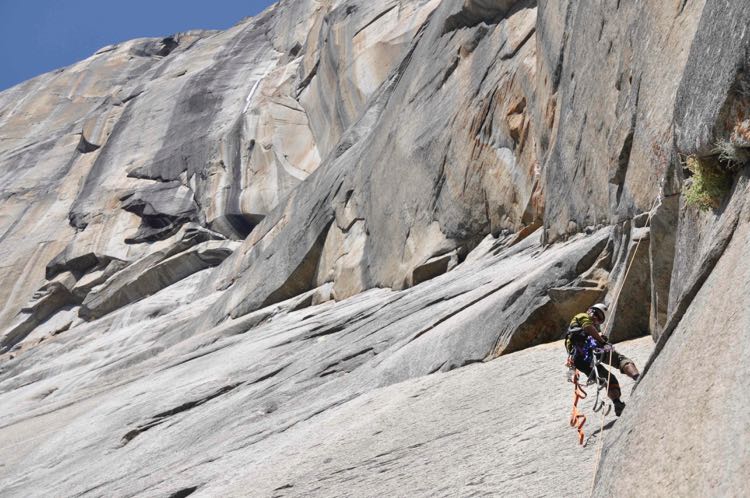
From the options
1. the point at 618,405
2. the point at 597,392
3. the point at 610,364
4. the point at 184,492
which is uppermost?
the point at 610,364

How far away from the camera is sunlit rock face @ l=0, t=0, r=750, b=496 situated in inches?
290

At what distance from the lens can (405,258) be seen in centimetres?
2175

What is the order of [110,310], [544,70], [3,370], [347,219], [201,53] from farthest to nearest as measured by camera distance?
[201,53]
[110,310]
[3,370]
[347,219]
[544,70]

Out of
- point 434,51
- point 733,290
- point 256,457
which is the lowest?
point 256,457

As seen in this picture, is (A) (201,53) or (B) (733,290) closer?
(B) (733,290)

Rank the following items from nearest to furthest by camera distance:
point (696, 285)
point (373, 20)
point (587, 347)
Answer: point (696, 285) → point (587, 347) → point (373, 20)

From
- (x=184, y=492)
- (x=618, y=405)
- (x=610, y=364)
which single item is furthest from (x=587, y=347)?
(x=184, y=492)

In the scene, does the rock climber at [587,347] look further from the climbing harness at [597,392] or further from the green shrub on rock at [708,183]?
the green shrub on rock at [708,183]

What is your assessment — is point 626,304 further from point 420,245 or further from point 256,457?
point 420,245

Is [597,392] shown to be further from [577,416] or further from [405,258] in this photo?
[405,258]

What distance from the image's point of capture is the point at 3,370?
36.4 m

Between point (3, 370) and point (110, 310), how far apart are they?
6321 mm

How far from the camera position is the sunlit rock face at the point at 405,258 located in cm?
736

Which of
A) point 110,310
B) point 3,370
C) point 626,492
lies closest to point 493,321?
point 626,492
